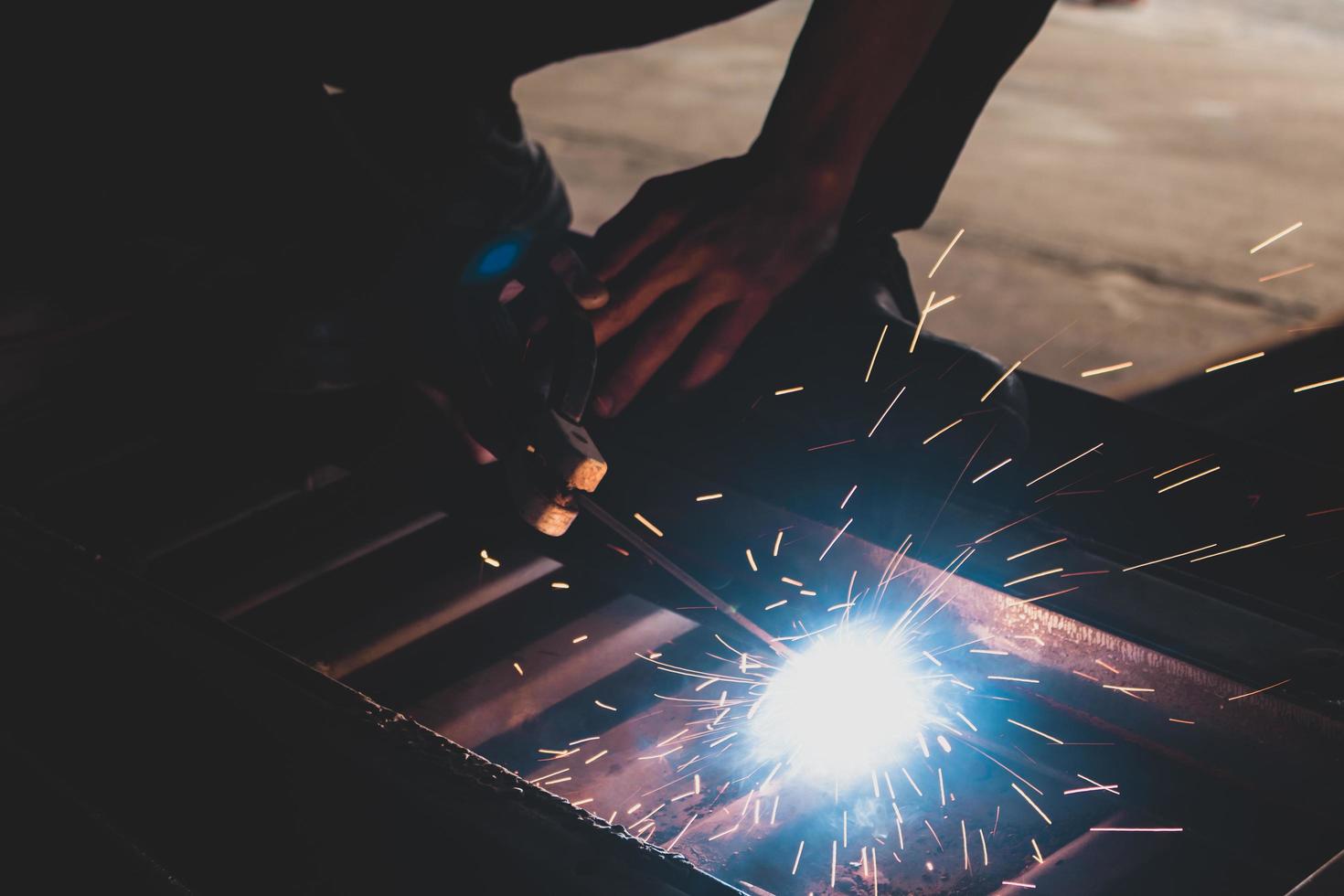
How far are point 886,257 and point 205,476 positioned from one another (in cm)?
100

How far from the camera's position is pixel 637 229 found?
134cm

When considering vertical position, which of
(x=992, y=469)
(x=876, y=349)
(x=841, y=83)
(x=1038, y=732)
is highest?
(x=841, y=83)

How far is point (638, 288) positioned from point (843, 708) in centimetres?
56

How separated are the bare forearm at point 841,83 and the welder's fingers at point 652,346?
0.21 m

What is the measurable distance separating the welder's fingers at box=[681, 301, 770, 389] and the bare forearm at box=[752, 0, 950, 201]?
0.57 feet

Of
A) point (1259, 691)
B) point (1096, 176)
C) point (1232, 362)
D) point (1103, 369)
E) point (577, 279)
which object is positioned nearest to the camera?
point (1259, 691)

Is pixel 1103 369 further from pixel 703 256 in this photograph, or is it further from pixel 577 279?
pixel 577 279

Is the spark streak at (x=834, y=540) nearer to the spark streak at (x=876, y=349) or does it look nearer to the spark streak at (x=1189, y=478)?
the spark streak at (x=876, y=349)

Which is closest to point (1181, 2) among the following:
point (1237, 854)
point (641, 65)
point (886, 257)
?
point (641, 65)

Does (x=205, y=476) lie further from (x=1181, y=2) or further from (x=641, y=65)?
(x=1181, y=2)

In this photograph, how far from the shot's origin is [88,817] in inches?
37.8

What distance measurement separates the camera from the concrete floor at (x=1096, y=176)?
108 inches

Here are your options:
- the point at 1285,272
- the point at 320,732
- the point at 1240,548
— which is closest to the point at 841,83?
the point at 1240,548

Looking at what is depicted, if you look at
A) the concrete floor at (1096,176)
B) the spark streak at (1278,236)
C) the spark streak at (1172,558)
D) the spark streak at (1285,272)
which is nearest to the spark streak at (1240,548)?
the spark streak at (1172,558)
